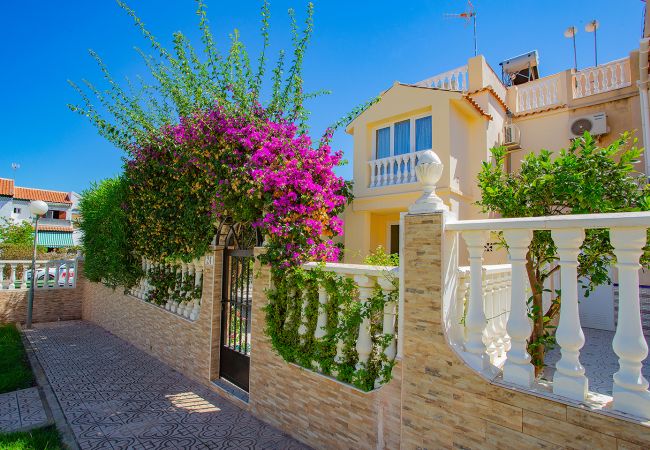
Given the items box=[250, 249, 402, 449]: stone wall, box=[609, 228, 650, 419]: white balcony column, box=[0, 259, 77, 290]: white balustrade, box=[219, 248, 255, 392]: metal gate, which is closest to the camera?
box=[609, 228, 650, 419]: white balcony column

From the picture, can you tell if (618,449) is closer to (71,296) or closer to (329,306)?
(329,306)

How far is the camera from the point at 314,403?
428cm

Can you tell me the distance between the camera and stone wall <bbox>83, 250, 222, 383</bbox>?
21.0 feet

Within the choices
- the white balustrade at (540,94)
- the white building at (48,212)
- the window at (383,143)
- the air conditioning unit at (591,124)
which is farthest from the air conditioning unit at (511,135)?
the white building at (48,212)

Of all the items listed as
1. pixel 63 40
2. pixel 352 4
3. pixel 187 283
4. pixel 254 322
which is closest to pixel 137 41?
pixel 63 40

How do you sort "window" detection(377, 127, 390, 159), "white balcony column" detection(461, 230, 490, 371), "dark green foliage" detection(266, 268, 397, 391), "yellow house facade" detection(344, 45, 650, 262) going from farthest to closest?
"window" detection(377, 127, 390, 159), "yellow house facade" detection(344, 45, 650, 262), "dark green foliage" detection(266, 268, 397, 391), "white balcony column" detection(461, 230, 490, 371)

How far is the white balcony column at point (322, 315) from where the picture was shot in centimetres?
429

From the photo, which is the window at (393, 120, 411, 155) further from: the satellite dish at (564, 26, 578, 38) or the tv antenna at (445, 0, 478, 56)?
the satellite dish at (564, 26, 578, 38)

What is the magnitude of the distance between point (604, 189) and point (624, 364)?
5.61 feet

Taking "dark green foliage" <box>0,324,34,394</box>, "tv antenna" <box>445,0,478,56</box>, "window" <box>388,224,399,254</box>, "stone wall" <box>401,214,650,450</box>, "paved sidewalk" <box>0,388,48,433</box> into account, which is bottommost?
"dark green foliage" <box>0,324,34,394</box>

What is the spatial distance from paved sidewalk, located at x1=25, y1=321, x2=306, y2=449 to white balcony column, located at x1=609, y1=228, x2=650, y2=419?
141 inches

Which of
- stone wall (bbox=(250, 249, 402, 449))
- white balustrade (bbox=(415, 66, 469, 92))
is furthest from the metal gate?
white balustrade (bbox=(415, 66, 469, 92))

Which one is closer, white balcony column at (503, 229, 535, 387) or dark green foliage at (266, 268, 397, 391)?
white balcony column at (503, 229, 535, 387)

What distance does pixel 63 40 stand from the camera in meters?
8.95
